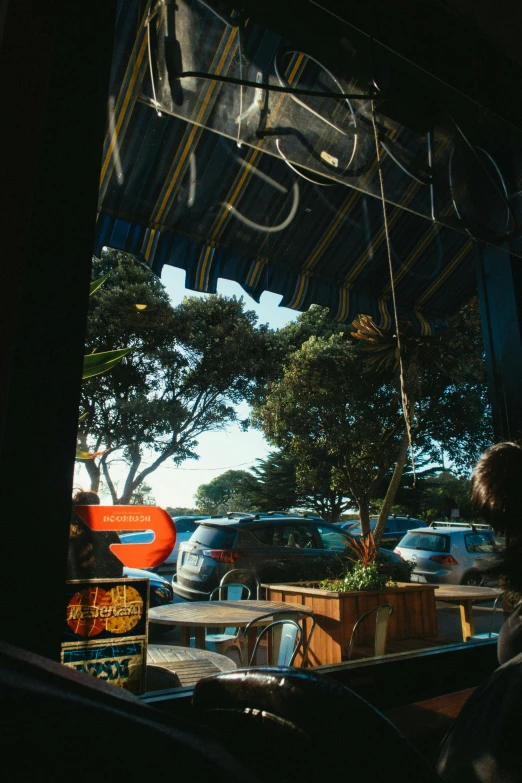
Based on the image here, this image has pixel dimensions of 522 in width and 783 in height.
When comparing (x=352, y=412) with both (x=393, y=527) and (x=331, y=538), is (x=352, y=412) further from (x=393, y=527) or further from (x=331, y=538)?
(x=331, y=538)

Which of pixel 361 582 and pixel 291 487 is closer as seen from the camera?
pixel 361 582

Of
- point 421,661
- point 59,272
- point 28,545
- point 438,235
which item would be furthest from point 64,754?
point 438,235

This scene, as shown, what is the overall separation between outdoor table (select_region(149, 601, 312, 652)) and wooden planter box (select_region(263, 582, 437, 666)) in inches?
28.0

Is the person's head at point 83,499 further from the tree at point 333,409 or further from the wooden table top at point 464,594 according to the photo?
the tree at point 333,409

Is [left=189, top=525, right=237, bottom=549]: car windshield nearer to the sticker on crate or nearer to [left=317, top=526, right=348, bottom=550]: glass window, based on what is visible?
[left=317, top=526, right=348, bottom=550]: glass window

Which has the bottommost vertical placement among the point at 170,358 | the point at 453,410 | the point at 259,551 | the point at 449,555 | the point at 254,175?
the point at 449,555

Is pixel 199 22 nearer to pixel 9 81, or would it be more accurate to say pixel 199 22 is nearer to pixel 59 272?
pixel 9 81

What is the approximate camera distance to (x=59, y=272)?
3.92 feet

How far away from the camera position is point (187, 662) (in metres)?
2.64

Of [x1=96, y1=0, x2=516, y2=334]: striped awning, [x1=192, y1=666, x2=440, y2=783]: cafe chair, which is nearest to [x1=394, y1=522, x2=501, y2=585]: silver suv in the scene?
[x1=96, y1=0, x2=516, y2=334]: striped awning

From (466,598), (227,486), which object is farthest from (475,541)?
(227,486)

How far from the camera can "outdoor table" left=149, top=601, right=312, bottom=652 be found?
318 centimetres

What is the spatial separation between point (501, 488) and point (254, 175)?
1.92 m

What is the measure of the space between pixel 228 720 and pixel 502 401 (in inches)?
98.7
